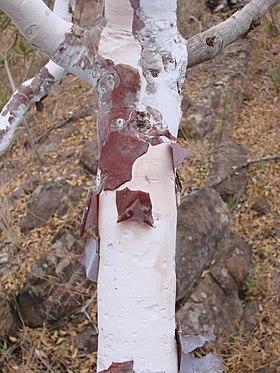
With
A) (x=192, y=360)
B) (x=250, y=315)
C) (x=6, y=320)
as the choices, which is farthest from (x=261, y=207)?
(x=192, y=360)

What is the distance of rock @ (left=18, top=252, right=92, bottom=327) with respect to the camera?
1.93 metres

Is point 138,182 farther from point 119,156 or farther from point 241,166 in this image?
point 241,166

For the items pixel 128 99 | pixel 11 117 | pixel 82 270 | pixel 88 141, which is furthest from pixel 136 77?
pixel 88 141

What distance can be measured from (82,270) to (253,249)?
777mm

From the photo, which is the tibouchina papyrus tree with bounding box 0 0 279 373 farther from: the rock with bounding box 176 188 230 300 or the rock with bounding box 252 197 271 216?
the rock with bounding box 252 197 271 216

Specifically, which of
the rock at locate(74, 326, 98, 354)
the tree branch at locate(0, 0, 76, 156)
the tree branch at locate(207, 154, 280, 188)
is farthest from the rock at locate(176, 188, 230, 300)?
the tree branch at locate(0, 0, 76, 156)

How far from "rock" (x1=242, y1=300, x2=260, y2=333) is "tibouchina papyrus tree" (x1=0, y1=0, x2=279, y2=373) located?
4.38 ft

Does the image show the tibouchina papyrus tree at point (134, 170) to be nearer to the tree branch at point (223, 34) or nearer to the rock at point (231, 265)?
the tree branch at point (223, 34)

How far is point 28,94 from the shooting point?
3.89ft

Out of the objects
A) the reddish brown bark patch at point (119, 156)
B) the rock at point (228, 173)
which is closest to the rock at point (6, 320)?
the rock at point (228, 173)

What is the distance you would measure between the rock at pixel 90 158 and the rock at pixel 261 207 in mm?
764

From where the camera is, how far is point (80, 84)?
3.21 m

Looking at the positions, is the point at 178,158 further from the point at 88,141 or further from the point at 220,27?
the point at 88,141

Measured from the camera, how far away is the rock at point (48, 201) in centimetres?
222
